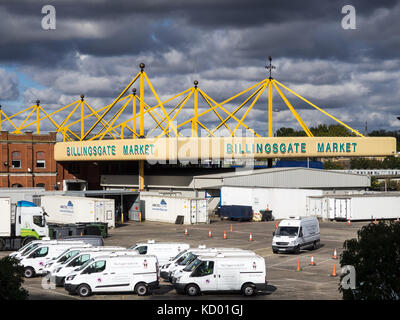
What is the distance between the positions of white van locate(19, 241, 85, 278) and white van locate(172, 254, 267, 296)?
965 centimetres

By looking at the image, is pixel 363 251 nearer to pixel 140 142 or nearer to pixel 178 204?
pixel 178 204

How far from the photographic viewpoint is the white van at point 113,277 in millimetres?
26094

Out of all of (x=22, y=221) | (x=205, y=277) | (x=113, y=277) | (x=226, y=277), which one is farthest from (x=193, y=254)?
(x=22, y=221)

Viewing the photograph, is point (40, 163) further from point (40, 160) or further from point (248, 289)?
point (248, 289)

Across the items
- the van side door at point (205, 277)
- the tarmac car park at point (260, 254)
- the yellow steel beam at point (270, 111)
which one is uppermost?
the yellow steel beam at point (270, 111)

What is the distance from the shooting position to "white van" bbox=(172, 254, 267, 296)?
26.1m

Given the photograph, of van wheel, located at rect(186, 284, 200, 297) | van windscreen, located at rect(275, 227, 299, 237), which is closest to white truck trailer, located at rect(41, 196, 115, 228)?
van windscreen, located at rect(275, 227, 299, 237)

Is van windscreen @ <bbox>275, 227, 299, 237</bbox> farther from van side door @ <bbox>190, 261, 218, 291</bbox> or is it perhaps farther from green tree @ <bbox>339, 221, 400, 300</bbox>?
green tree @ <bbox>339, 221, 400, 300</bbox>

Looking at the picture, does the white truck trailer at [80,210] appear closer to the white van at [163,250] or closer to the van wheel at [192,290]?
the white van at [163,250]

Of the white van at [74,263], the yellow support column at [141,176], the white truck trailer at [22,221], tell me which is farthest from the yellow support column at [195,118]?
the white van at [74,263]

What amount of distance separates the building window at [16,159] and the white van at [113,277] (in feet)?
211

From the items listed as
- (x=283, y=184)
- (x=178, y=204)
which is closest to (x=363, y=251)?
(x=178, y=204)

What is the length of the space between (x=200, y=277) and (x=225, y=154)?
161ft

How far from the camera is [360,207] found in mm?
60844
